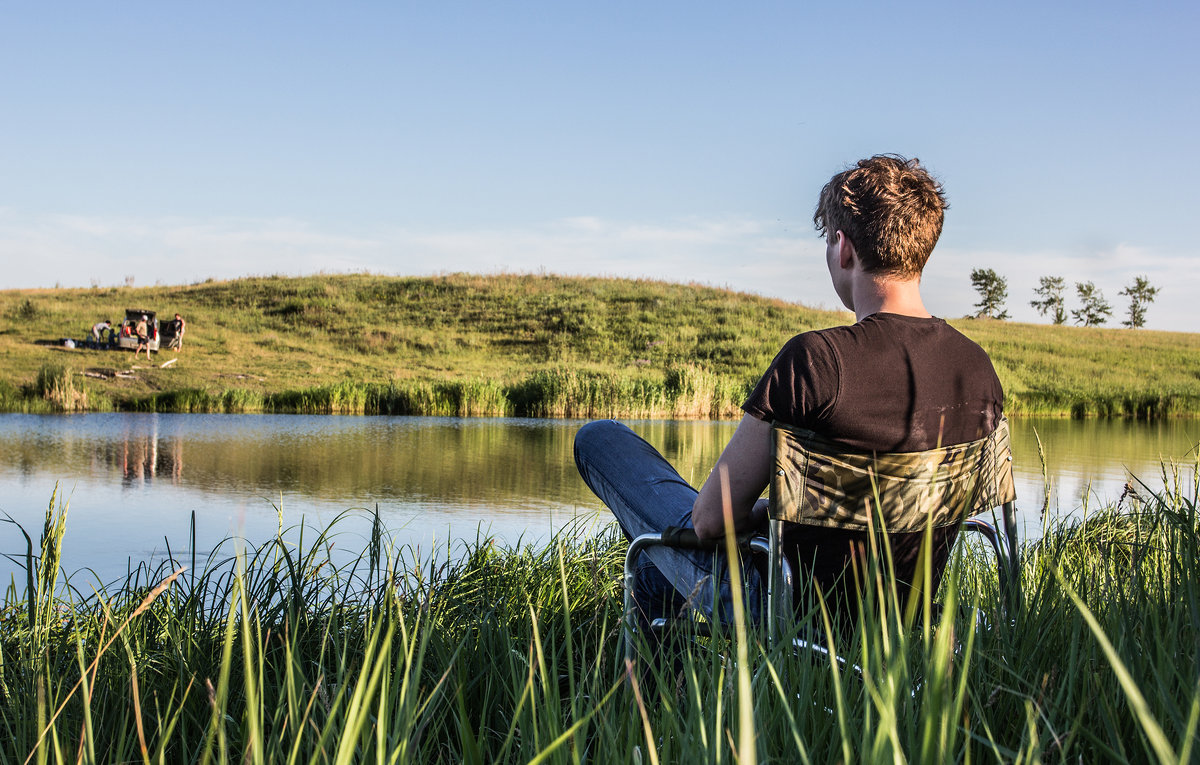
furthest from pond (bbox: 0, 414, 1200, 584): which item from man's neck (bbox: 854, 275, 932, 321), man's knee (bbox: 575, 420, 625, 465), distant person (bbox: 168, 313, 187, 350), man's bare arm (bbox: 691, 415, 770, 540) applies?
distant person (bbox: 168, 313, 187, 350)

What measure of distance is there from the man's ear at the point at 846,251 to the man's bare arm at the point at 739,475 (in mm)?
389

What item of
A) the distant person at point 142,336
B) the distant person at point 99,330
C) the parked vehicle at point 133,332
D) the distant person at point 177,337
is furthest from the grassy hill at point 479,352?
the distant person at point 99,330

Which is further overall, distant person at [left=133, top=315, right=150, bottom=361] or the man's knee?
distant person at [left=133, top=315, right=150, bottom=361]

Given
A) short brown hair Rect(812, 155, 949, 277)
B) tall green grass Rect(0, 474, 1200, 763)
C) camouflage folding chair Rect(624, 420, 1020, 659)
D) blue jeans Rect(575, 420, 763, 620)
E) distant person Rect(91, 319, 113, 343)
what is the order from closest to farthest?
1. tall green grass Rect(0, 474, 1200, 763)
2. camouflage folding chair Rect(624, 420, 1020, 659)
3. short brown hair Rect(812, 155, 949, 277)
4. blue jeans Rect(575, 420, 763, 620)
5. distant person Rect(91, 319, 113, 343)

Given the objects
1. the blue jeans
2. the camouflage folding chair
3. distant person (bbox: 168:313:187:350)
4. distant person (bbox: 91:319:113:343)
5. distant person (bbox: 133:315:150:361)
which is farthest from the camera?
distant person (bbox: 168:313:187:350)

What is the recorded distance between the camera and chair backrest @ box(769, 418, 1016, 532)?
1635 millimetres

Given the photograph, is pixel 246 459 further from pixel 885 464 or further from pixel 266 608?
pixel 885 464

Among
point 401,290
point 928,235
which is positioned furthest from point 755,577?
point 401,290

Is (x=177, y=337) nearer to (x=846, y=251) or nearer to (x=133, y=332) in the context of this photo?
(x=133, y=332)

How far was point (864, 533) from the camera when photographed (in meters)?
1.75

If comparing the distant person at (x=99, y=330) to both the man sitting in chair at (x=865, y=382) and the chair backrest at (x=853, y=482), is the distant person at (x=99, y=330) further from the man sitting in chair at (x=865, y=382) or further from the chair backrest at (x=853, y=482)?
the chair backrest at (x=853, y=482)

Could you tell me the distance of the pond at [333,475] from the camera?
17.4 ft

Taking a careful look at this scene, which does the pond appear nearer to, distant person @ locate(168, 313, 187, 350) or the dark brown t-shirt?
the dark brown t-shirt

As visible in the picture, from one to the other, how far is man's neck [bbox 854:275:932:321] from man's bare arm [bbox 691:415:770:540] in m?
0.33
